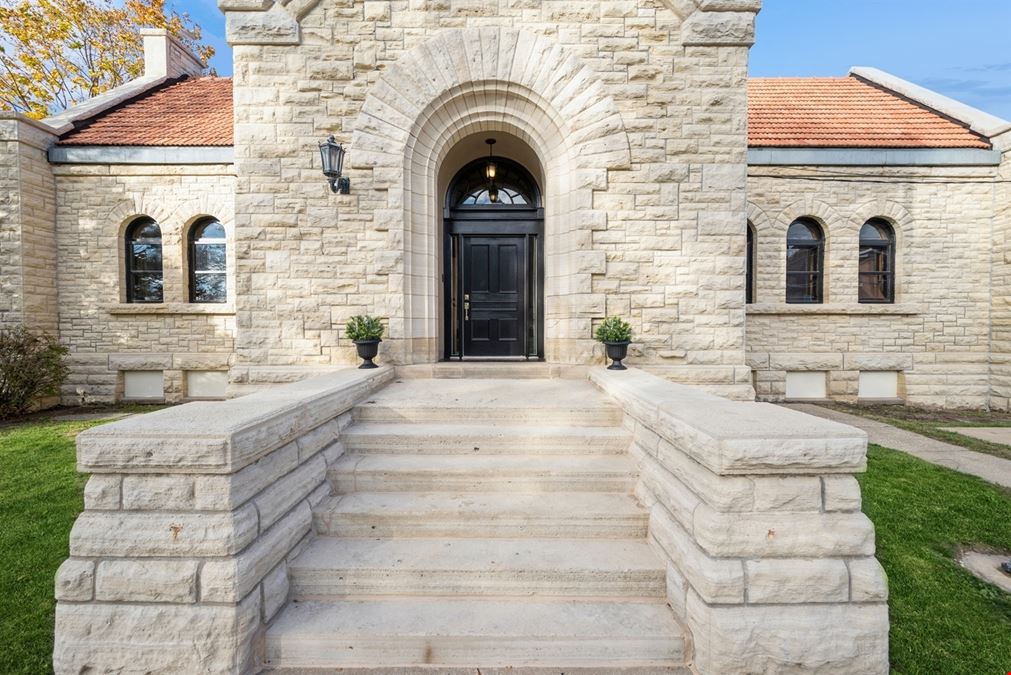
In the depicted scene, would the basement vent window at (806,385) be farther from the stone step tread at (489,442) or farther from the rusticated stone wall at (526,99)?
the stone step tread at (489,442)

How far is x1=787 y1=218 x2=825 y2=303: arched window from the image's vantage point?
906 cm

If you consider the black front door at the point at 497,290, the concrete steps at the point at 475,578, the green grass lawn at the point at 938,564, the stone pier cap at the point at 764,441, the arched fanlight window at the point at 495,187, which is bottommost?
the green grass lawn at the point at 938,564

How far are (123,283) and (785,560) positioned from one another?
11650mm

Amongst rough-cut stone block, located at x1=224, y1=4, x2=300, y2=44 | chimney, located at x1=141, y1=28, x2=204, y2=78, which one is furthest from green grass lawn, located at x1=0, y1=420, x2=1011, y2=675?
chimney, located at x1=141, y1=28, x2=204, y2=78

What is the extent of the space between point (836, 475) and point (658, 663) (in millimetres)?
1322

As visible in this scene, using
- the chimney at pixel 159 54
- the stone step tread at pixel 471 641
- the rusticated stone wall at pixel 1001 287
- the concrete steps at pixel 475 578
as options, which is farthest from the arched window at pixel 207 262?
the rusticated stone wall at pixel 1001 287

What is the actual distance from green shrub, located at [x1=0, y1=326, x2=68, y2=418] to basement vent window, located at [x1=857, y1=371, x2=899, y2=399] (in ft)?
52.1

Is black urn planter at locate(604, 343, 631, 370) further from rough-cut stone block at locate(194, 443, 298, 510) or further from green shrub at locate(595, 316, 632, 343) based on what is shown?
rough-cut stone block at locate(194, 443, 298, 510)

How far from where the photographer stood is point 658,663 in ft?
7.26

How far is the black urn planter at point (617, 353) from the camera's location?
5.77m

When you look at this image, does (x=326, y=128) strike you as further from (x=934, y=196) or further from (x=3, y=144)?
(x=934, y=196)

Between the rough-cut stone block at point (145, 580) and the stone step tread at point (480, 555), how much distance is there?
57cm

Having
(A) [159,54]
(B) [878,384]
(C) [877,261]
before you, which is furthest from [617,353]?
(A) [159,54]

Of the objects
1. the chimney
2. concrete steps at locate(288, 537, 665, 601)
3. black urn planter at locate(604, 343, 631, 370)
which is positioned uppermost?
the chimney
